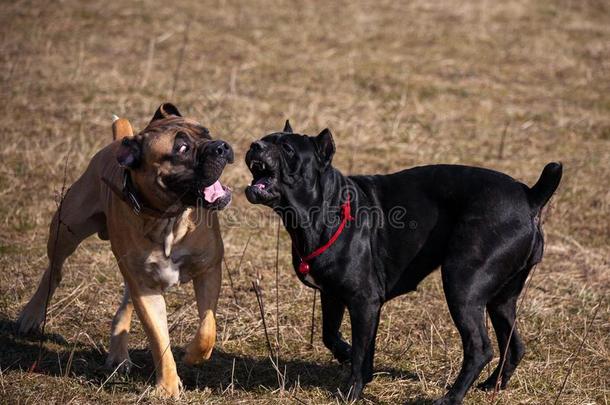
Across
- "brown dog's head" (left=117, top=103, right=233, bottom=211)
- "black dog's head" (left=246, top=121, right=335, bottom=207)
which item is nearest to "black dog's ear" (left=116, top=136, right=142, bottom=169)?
"brown dog's head" (left=117, top=103, right=233, bottom=211)

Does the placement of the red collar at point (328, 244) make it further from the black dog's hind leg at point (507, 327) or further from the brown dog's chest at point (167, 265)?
the black dog's hind leg at point (507, 327)

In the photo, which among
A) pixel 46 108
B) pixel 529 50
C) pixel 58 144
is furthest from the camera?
pixel 529 50

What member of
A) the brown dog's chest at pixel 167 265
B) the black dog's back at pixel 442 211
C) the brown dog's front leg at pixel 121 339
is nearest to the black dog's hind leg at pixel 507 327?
the black dog's back at pixel 442 211

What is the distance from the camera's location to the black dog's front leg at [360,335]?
5.10 metres

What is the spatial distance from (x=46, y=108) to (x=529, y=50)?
26.6ft

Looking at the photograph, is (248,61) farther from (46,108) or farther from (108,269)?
(108,269)

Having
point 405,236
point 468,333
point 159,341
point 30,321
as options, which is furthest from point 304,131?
point 468,333

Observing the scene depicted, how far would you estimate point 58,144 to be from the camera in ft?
32.6

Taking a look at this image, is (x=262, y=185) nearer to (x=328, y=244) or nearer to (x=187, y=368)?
(x=328, y=244)

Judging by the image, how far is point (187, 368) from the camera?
19.1 ft

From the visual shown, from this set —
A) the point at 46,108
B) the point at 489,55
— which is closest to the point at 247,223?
the point at 46,108

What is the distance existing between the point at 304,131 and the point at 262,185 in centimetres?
586

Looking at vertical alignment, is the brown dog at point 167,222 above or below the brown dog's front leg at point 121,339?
above

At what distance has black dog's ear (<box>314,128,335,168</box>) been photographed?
513 cm
